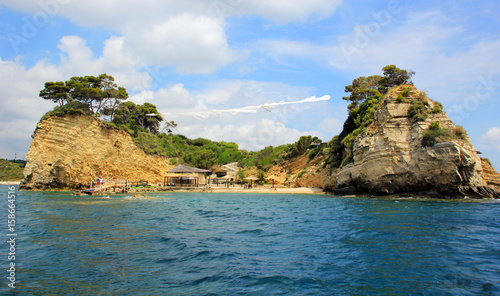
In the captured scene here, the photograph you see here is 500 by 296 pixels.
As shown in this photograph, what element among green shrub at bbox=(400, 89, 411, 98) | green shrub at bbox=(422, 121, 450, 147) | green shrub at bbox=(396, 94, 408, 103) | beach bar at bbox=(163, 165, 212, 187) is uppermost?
green shrub at bbox=(400, 89, 411, 98)

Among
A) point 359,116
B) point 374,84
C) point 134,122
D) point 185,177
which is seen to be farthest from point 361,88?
point 134,122

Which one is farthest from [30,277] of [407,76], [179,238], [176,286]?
[407,76]

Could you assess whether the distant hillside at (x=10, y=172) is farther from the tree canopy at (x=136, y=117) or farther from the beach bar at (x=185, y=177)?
the beach bar at (x=185, y=177)

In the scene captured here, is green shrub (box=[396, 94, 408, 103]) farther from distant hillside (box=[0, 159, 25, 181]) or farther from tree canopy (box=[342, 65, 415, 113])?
distant hillside (box=[0, 159, 25, 181])

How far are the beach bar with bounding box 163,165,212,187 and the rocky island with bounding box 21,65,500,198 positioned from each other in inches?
89.3

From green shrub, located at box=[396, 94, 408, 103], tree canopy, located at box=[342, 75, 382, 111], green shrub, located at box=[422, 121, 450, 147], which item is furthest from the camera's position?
tree canopy, located at box=[342, 75, 382, 111]

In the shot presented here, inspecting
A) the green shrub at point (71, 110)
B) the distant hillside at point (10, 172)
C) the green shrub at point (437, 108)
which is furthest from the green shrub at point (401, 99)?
the distant hillside at point (10, 172)

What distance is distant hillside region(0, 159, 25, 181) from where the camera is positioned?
63.2 m

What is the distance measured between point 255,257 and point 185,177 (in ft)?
132

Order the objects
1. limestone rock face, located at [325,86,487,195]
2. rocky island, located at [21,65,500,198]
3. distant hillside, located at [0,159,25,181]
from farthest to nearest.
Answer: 1. distant hillside, located at [0,159,25,181]
2. rocky island, located at [21,65,500,198]
3. limestone rock face, located at [325,86,487,195]

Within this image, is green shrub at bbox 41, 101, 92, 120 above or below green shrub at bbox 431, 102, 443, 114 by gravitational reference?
above

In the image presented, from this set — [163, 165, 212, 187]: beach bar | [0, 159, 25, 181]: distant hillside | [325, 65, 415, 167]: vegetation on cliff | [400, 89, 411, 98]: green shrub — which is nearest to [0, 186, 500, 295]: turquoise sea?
[400, 89, 411, 98]: green shrub

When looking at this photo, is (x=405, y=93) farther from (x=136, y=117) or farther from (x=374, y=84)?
(x=136, y=117)

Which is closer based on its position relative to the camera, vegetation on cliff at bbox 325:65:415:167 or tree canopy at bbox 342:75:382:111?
vegetation on cliff at bbox 325:65:415:167
